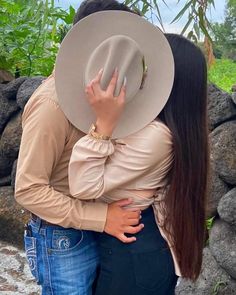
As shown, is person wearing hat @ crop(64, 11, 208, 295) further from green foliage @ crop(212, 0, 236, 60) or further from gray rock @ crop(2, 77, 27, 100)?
gray rock @ crop(2, 77, 27, 100)

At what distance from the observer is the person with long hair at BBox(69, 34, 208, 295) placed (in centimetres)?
140

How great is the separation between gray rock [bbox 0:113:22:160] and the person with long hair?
7.40ft

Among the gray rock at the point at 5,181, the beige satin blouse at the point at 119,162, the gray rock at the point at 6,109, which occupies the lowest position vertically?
the gray rock at the point at 5,181

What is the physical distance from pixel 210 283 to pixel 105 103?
150 centimetres

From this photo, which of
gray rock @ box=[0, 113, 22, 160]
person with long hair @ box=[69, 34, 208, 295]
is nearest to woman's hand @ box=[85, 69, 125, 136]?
person with long hair @ box=[69, 34, 208, 295]

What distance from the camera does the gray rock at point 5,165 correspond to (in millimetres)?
3791

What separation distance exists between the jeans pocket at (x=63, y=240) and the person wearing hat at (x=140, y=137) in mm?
80

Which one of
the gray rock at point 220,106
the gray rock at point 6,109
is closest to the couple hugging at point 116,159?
the gray rock at point 220,106

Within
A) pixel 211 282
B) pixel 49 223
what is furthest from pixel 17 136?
pixel 49 223

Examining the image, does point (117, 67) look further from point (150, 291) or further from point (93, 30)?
point (150, 291)

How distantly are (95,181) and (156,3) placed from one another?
1.12m

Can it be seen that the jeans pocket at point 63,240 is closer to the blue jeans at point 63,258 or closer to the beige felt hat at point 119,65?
the blue jeans at point 63,258

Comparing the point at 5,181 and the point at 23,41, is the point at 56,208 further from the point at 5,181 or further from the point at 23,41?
the point at 23,41

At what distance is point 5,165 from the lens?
382cm
